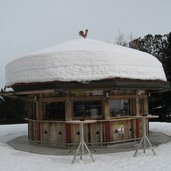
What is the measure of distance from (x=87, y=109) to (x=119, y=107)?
1.28 metres

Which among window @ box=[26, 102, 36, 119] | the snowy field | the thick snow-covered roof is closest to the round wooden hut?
the thick snow-covered roof

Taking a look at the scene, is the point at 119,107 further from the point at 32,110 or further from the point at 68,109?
the point at 32,110

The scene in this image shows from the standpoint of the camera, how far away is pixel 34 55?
12.9 m

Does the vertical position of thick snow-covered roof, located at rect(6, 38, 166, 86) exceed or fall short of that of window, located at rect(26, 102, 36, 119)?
it exceeds it

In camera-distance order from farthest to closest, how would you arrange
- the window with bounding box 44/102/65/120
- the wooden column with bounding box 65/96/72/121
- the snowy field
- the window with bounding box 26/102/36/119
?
the window with bounding box 26/102/36/119
the window with bounding box 44/102/65/120
the wooden column with bounding box 65/96/72/121
the snowy field

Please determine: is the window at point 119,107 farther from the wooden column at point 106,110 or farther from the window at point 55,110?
the window at point 55,110

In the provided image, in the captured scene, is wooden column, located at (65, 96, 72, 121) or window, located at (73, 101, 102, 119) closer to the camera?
wooden column, located at (65, 96, 72, 121)

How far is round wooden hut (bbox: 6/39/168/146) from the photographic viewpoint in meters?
11.9

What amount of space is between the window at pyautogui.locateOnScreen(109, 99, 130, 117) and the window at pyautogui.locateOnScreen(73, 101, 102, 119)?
515 millimetres

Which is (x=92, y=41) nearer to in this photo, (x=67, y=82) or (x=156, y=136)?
(x=67, y=82)

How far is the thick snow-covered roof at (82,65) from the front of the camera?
11914 mm

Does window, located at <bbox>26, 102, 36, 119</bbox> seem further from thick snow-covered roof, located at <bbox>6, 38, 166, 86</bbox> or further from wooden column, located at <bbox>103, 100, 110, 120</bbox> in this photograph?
wooden column, located at <bbox>103, 100, 110, 120</bbox>

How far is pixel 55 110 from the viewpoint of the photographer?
13.0m

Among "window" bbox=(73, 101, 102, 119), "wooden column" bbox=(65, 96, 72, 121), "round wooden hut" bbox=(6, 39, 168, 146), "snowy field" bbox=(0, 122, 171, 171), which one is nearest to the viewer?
"snowy field" bbox=(0, 122, 171, 171)
